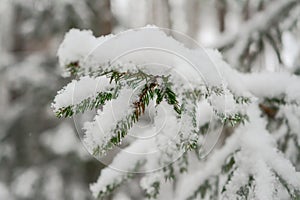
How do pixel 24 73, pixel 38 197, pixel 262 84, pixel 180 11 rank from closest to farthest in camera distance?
pixel 262 84 → pixel 38 197 → pixel 24 73 → pixel 180 11

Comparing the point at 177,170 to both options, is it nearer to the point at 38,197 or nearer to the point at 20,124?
the point at 38,197

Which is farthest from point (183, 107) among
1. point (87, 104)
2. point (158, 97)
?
point (87, 104)

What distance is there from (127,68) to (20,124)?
4.31 m

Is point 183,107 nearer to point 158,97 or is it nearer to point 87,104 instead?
point 158,97

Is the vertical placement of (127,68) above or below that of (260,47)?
below

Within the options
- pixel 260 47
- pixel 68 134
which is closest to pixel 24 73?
pixel 68 134

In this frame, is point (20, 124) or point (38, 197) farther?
point (20, 124)

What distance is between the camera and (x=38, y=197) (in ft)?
14.7

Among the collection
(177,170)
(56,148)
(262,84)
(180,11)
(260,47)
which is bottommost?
(177,170)

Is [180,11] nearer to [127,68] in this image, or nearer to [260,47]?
[260,47]

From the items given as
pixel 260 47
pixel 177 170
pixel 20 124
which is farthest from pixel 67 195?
pixel 177 170

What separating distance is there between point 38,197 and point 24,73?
1.28 metres

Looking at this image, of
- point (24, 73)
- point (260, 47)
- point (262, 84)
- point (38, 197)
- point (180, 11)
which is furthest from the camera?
point (180, 11)

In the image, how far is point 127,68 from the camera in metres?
0.86
